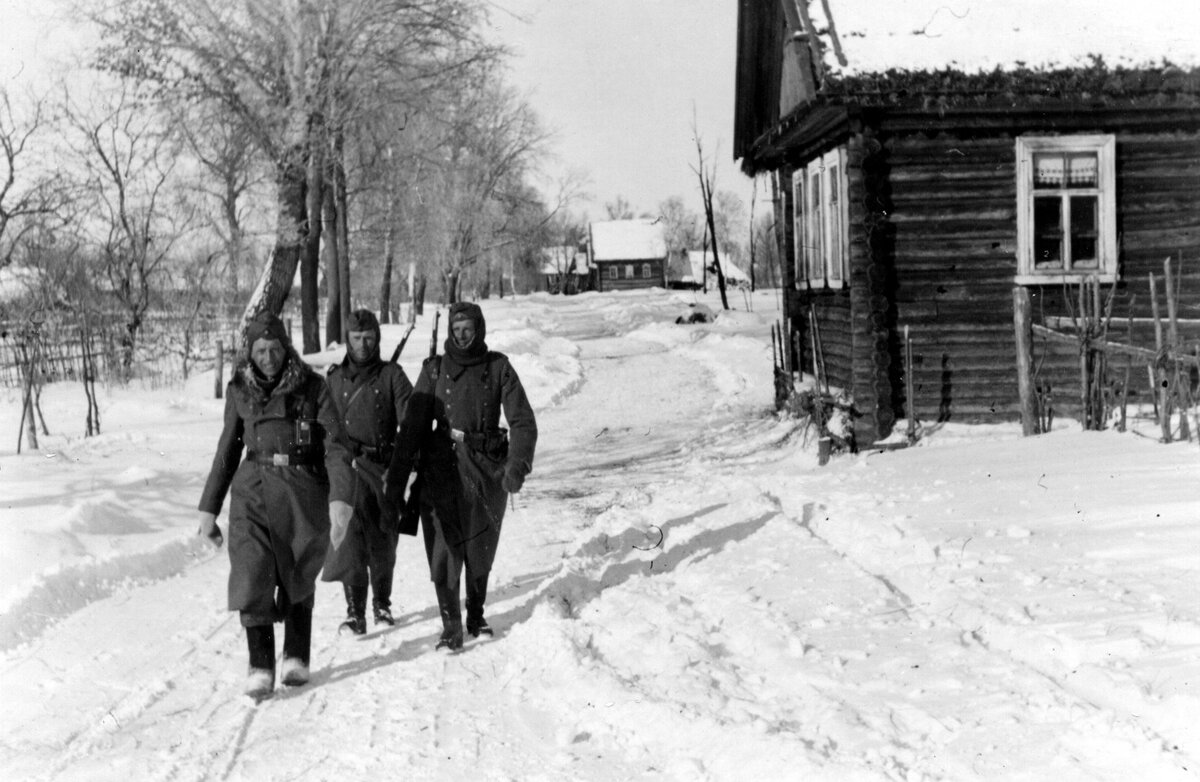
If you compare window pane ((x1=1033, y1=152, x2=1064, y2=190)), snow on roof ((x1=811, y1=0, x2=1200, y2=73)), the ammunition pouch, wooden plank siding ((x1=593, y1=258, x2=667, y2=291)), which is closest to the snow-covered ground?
the ammunition pouch

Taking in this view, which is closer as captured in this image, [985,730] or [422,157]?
[985,730]

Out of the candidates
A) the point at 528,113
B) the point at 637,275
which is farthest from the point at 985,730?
the point at 637,275

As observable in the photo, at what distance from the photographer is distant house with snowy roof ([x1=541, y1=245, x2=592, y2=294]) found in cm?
11581

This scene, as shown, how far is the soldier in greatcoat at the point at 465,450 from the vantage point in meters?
6.92

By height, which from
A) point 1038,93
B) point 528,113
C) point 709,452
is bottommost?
point 709,452

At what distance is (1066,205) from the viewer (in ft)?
43.2

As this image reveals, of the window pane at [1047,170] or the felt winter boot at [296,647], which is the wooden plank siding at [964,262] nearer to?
the window pane at [1047,170]

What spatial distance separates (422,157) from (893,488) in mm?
18828

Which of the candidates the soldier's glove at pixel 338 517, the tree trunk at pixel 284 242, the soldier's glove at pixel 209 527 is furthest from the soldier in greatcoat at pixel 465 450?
the tree trunk at pixel 284 242

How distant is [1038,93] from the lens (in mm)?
12438

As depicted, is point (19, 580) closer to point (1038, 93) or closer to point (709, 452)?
point (709, 452)

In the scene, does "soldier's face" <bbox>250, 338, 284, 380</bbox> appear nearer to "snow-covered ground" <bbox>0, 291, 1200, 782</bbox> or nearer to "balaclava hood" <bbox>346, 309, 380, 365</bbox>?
"balaclava hood" <bbox>346, 309, 380, 365</bbox>

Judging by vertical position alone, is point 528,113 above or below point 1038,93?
above

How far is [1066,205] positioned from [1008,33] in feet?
6.31
